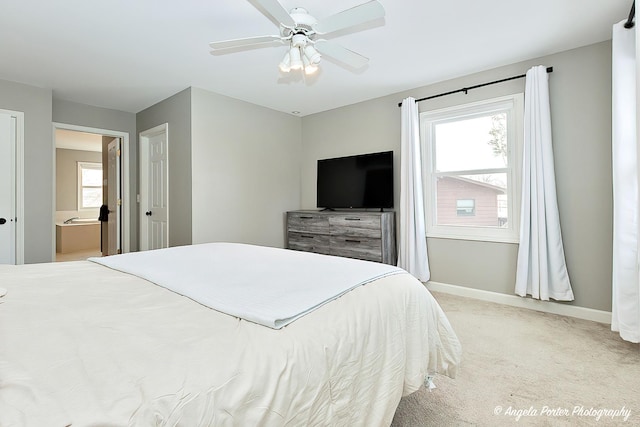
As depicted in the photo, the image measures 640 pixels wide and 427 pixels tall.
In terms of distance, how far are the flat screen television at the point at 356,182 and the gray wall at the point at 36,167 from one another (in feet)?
10.9

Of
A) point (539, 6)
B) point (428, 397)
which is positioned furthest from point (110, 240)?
point (539, 6)

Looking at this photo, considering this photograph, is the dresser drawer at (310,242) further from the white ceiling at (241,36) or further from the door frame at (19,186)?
the door frame at (19,186)

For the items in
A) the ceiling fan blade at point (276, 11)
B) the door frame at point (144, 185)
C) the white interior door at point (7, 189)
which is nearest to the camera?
the ceiling fan blade at point (276, 11)

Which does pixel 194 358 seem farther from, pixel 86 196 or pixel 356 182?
pixel 86 196

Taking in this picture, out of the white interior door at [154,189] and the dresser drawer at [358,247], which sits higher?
the white interior door at [154,189]

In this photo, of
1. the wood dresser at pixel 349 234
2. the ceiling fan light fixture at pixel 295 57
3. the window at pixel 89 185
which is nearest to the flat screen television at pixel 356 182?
the wood dresser at pixel 349 234

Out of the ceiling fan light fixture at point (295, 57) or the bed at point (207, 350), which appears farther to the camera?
the ceiling fan light fixture at point (295, 57)

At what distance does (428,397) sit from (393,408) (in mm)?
657

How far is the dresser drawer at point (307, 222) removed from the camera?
4.12m

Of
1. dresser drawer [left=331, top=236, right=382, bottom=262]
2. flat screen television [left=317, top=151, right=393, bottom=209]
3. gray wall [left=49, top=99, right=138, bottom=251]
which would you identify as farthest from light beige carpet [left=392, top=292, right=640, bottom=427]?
gray wall [left=49, top=99, right=138, bottom=251]

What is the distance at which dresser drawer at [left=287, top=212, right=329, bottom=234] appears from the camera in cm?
412

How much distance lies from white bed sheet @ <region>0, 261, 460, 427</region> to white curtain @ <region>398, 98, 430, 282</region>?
230 cm

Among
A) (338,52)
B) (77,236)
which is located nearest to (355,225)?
(338,52)

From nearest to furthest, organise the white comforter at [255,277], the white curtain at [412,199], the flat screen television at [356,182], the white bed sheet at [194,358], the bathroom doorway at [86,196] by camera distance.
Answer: the white bed sheet at [194,358] → the white comforter at [255,277] → the white curtain at [412,199] → the flat screen television at [356,182] → the bathroom doorway at [86,196]
